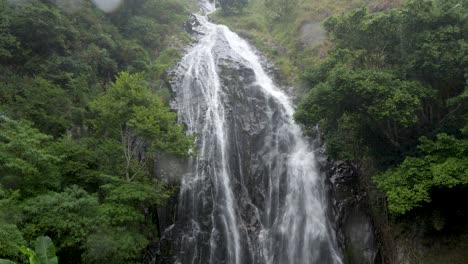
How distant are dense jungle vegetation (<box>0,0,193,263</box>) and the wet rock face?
26.8ft

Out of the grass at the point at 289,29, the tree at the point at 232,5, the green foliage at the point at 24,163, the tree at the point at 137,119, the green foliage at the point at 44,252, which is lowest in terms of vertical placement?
the green foliage at the point at 44,252

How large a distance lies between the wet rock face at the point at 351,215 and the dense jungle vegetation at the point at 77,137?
8162 millimetres

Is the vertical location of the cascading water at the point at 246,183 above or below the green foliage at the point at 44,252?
above

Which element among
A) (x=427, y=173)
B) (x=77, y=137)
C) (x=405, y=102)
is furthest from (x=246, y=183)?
(x=427, y=173)

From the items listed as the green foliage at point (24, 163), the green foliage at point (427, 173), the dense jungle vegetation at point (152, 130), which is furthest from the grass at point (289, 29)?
the green foliage at point (24, 163)

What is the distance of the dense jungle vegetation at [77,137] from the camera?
11742mm

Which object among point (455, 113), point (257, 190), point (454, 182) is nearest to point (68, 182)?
point (257, 190)

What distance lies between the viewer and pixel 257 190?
19906 mm

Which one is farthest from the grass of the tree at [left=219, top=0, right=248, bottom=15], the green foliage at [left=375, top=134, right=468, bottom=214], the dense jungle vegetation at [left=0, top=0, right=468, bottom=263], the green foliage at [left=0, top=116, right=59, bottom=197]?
the green foliage at [left=0, top=116, right=59, bottom=197]

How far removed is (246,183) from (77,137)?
367 inches

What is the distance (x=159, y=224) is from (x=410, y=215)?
11549 mm

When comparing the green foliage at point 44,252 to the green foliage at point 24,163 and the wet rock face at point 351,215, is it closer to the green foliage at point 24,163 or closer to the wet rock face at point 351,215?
the green foliage at point 24,163

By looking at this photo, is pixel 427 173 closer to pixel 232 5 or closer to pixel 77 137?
pixel 77 137

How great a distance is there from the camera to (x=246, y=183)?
2019cm
